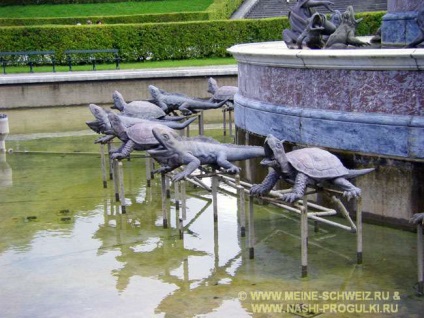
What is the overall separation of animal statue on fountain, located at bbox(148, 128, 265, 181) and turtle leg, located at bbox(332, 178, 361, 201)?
171 cm

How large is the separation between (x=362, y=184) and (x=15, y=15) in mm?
32457

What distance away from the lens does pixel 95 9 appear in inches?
1618

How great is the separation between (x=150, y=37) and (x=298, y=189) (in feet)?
70.5

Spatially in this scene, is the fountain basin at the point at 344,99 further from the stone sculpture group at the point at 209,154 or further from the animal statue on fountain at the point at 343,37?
the animal statue on fountain at the point at 343,37

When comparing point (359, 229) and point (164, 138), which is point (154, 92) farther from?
point (359, 229)

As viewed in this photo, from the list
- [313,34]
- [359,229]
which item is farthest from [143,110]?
[359,229]

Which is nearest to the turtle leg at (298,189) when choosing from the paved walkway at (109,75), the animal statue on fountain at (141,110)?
the animal statue on fountain at (141,110)

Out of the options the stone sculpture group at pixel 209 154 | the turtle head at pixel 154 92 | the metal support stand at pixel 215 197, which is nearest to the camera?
the stone sculpture group at pixel 209 154

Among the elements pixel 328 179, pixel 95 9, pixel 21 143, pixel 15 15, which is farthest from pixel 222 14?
pixel 328 179

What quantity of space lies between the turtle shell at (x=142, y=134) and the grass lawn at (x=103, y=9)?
90.6 ft

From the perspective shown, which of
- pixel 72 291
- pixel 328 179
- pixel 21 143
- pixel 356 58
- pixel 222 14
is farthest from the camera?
pixel 222 14

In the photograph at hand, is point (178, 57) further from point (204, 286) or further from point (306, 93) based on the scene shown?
point (204, 286)

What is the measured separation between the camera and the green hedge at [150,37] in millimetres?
30250

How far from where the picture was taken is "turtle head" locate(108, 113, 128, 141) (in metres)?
13.3
